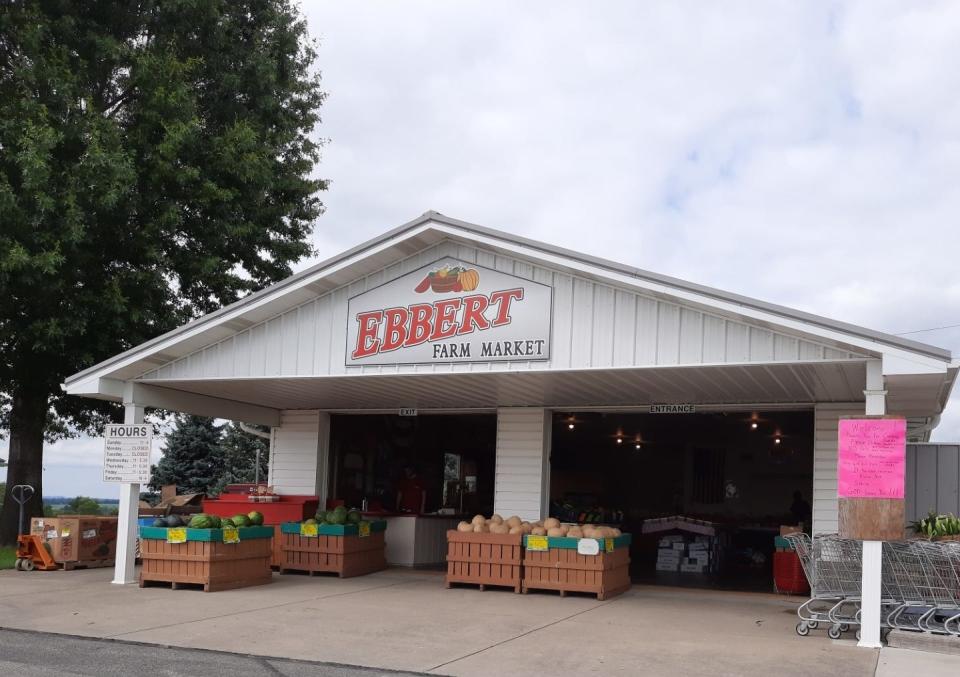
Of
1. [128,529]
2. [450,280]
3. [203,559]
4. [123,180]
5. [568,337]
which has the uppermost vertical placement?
[123,180]

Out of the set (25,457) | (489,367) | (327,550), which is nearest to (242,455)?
(25,457)

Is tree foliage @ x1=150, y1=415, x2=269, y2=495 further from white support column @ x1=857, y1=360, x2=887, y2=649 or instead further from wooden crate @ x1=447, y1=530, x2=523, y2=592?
white support column @ x1=857, y1=360, x2=887, y2=649

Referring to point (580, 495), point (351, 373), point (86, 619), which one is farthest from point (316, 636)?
point (580, 495)

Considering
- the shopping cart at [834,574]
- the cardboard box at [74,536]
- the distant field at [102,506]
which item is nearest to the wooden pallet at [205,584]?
the cardboard box at [74,536]

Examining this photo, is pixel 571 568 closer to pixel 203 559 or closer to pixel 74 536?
pixel 203 559

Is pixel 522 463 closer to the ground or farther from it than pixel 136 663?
farther from it

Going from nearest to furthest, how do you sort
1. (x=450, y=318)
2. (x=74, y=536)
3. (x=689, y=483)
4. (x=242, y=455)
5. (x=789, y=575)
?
1. (x=450, y=318)
2. (x=789, y=575)
3. (x=74, y=536)
4. (x=689, y=483)
5. (x=242, y=455)

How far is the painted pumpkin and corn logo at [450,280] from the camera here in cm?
1212

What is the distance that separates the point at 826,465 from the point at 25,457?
1581cm

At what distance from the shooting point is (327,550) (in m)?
14.9

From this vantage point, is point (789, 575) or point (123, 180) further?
point (123, 180)

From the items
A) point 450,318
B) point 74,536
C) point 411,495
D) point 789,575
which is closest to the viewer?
point 450,318

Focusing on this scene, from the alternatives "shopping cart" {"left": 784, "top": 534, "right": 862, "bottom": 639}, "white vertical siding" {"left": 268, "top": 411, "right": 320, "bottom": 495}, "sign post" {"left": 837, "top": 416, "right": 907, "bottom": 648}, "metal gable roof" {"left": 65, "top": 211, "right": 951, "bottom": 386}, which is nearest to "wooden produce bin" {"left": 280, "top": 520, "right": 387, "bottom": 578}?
"white vertical siding" {"left": 268, "top": 411, "right": 320, "bottom": 495}

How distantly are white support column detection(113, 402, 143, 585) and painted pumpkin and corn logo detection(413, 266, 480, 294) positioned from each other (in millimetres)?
5057
